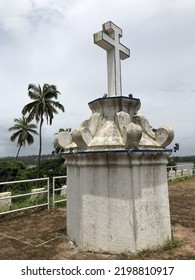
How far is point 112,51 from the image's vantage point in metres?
5.77

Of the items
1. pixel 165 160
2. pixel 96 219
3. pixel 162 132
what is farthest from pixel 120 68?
pixel 96 219

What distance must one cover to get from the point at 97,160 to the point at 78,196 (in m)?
0.87

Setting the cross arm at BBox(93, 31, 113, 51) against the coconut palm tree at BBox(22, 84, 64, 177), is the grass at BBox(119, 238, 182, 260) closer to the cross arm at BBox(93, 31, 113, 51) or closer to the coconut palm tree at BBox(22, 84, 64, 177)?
the cross arm at BBox(93, 31, 113, 51)

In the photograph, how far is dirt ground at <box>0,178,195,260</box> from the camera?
471cm

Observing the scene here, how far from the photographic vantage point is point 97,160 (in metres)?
4.81

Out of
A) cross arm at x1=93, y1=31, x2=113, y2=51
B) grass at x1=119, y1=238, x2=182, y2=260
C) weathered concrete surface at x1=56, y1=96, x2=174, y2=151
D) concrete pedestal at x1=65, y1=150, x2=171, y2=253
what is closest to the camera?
grass at x1=119, y1=238, x2=182, y2=260

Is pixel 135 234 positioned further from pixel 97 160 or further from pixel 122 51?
pixel 122 51

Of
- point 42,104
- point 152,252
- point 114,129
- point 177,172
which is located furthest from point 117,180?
point 42,104

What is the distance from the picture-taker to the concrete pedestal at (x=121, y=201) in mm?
4641

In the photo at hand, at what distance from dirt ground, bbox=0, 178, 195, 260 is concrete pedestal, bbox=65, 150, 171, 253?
0.64 feet

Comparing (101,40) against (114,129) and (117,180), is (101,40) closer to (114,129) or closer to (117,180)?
(114,129)

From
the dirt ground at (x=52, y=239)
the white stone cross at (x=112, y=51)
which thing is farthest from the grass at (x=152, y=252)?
the white stone cross at (x=112, y=51)

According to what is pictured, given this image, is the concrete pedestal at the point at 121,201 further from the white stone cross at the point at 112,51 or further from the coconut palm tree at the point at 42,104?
the coconut palm tree at the point at 42,104

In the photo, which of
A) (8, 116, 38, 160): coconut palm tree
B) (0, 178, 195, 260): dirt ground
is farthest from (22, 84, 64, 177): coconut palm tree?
(0, 178, 195, 260): dirt ground
